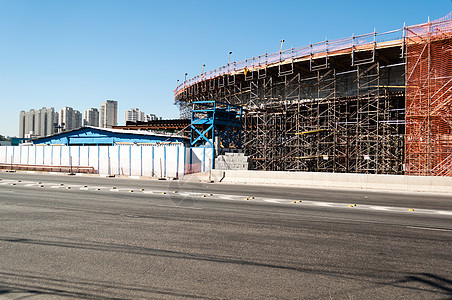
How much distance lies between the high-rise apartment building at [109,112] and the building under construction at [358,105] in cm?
12366

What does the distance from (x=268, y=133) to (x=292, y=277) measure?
30.4 metres

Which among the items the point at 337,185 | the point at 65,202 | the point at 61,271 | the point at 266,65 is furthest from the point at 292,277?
the point at 266,65

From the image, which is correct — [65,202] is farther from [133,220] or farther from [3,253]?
[3,253]

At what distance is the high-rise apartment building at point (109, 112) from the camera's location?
151 metres

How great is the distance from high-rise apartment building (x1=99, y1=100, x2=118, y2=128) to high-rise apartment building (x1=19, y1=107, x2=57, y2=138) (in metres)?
22.1

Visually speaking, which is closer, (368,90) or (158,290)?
(158,290)

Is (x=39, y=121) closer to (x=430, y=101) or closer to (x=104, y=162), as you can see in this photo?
(x=104, y=162)

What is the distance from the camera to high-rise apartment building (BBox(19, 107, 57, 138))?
150 meters

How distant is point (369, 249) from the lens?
249 inches

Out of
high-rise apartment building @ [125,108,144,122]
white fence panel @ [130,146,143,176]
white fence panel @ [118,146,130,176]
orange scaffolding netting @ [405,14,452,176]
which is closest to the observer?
orange scaffolding netting @ [405,14,452,176]

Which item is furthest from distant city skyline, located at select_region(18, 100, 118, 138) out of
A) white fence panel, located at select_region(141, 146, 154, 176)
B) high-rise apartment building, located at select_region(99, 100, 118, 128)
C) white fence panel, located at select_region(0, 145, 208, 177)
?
white fence panel, located at select_region(141, 146, 154, 176)

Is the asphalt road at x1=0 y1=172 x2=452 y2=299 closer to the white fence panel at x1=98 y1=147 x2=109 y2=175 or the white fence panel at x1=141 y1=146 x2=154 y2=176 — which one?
the white fence panel at x1=141 y1=146 x2=154 y2=176

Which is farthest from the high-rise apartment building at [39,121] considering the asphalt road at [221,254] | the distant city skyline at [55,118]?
the asphalt road at [221,254]

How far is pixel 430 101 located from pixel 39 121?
164134 mm
